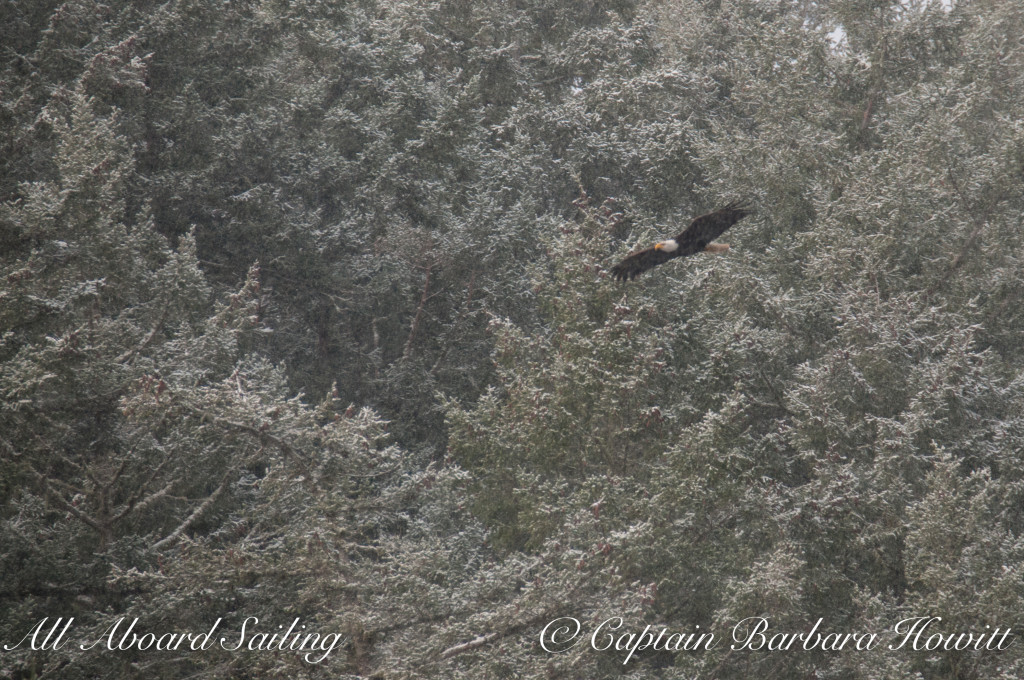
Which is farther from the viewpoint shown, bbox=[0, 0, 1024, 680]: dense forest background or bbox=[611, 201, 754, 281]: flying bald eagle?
bbox=[611, 201, 754, 281]: flying bald eagle

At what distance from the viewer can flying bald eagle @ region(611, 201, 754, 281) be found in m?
9.68

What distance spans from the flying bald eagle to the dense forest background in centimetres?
36

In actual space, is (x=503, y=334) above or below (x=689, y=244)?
below

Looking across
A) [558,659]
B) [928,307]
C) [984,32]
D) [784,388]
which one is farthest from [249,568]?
[984,32]

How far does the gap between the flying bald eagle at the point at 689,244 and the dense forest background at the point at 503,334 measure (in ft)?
1.19

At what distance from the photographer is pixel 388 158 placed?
14695 millimetres

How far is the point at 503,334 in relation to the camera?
1139 cm

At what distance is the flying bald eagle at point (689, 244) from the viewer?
31.8 ft

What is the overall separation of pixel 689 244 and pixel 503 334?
2.26 metres

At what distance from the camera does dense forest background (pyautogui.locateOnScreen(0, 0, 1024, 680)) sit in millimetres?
8656

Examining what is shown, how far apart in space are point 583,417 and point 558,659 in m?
2.65

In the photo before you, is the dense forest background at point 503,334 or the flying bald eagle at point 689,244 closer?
the dense forest background at point 503,334

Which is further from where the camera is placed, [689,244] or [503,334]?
[503,334]

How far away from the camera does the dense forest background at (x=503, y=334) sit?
8.66 meters
